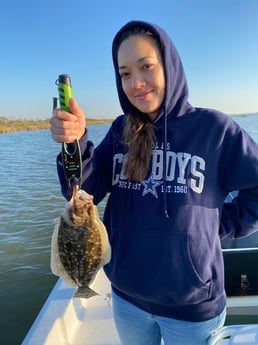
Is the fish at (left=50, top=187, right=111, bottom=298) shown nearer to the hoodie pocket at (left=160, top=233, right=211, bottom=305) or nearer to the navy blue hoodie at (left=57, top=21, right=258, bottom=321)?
the navy blue hoodie at (left=57, top=21, right=258, bottom=321)

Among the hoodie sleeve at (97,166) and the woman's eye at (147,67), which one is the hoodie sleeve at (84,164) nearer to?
the hoodie sleeve at (97,166)

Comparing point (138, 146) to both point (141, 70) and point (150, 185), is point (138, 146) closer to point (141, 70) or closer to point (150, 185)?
point (150, 185)

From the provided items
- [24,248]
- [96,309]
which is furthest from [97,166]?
[24,248]

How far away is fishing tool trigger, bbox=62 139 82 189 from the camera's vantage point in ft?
5.56

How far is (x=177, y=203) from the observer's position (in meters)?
1.86

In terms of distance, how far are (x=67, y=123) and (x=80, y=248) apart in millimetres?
813

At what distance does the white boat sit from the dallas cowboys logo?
1.70m

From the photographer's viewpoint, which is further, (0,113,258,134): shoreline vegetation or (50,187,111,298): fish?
(0,113,258,134): shoreline vegetation

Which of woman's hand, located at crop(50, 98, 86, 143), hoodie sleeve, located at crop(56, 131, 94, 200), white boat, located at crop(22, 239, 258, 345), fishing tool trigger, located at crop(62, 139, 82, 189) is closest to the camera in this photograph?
woman's hand, located at crop(50, 98, 86, 143)

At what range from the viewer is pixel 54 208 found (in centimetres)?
1077

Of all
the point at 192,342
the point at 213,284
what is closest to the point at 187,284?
the point at 213,284

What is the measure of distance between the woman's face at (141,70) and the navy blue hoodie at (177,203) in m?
0.06

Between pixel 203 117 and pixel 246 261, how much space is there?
8.02 feet

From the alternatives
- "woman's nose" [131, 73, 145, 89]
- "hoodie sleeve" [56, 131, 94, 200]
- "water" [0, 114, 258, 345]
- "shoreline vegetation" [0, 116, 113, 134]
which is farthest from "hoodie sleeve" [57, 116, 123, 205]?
"shoreline vegetation" [0, 116, 113, 134]
